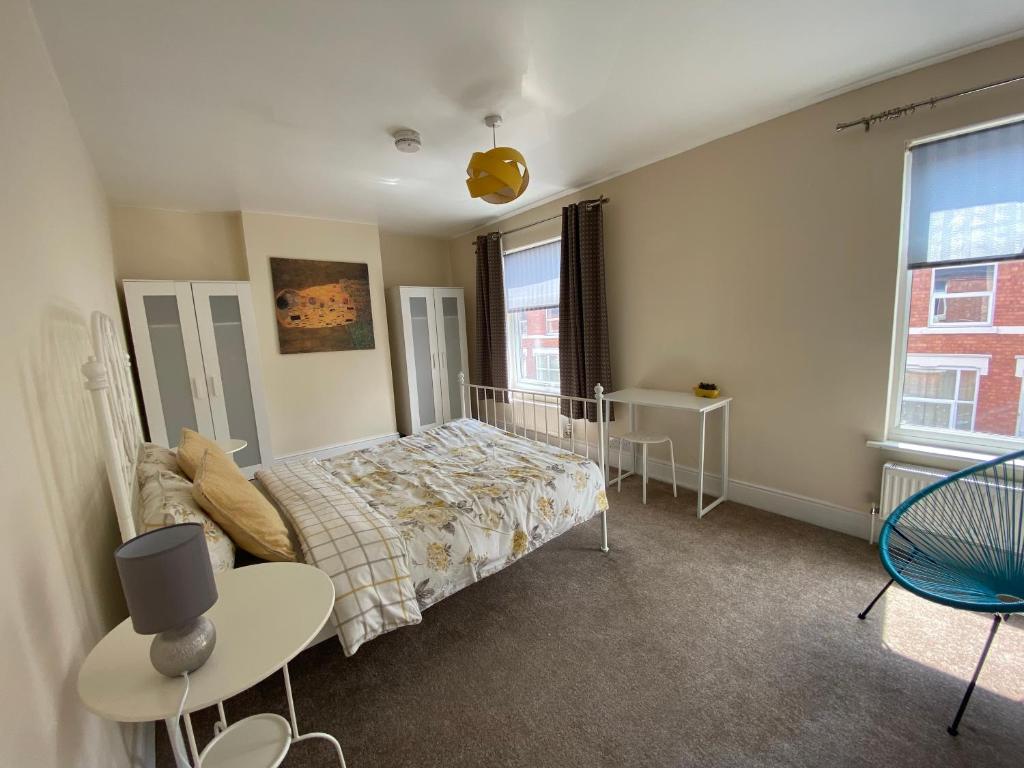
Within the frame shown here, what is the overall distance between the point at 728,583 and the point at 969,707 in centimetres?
87

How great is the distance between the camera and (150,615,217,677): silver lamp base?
2.82ft

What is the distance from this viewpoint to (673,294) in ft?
10.7

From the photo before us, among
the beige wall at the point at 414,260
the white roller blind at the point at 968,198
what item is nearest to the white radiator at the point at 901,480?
the white roller blind at the point at 968,198

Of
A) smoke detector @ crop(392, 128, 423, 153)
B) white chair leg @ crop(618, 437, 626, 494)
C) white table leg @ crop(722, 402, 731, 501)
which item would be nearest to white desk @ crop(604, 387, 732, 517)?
white table leg @ crop(722, 402, 731, 501)

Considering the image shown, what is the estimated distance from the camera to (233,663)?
907 millimetres

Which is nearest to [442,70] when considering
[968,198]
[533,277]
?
[533,277]

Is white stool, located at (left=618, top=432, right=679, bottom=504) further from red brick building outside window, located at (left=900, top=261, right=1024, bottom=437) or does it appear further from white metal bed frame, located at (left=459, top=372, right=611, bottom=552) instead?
red brick building outside window, located at (left=900, top=261, right=1024, bottom=437)

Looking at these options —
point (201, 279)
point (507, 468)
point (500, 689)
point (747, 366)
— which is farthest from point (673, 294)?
point (201, 279)

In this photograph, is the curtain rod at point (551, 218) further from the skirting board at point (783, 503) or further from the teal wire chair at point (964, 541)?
the teal wire chair at point (964, 541)

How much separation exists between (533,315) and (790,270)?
244cm

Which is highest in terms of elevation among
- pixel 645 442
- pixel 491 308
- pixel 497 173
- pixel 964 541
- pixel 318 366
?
pixel 497 173

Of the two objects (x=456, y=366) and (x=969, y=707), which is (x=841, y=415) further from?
(x=456, y=366)

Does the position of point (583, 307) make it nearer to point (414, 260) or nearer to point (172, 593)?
point (414, 260)

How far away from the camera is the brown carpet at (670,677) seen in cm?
138
